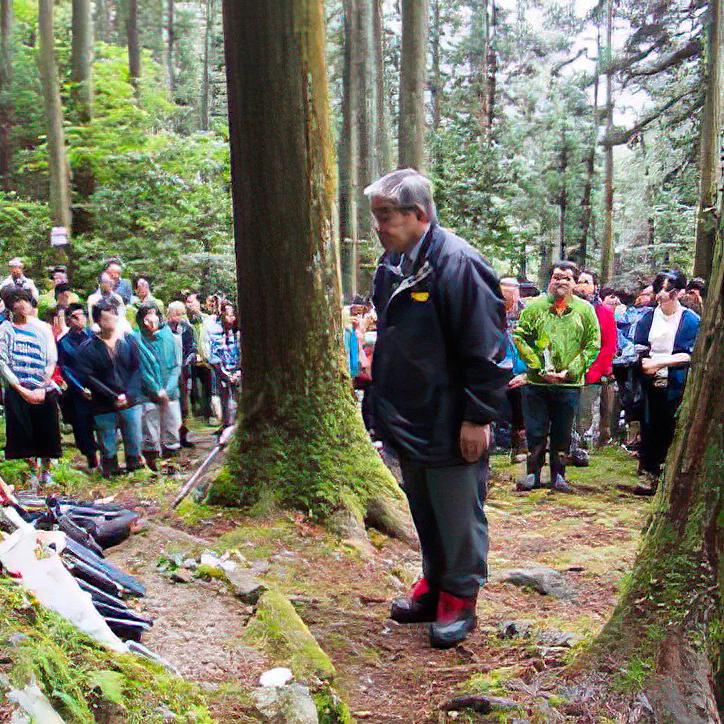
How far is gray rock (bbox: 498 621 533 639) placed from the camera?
407cm

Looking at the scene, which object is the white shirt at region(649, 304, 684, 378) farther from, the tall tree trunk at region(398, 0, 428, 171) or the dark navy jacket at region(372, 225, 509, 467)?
the tall tree trunk at region(398, 0, 428, 171)

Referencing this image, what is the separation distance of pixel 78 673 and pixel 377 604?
2.49 m

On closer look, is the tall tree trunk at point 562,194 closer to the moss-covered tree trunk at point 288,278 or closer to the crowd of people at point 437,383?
the moss-covered tree trunk at point 288,278

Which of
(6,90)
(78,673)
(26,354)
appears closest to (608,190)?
(6,90)

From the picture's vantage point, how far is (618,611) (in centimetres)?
317

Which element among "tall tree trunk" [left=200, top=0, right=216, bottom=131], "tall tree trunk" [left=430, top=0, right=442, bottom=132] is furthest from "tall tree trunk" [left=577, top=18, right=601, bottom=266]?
"tall tree trunk" [left=200, top=0, right=216, bottom=131]

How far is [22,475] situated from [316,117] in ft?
17.7

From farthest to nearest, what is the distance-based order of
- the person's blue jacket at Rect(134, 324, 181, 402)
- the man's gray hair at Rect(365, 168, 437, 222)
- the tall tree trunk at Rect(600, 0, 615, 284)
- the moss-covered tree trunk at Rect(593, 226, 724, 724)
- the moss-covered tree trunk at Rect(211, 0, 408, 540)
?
the tall tree trunk at Rect(600, 0, 615, 284)
the person's blue jacket at Rect(134, 324, 181, 402)
the moss-covered tree trunk at Rect(211, 0, 408, 540)
the man's gray hair at Rect(365, 168, 437, 222)
the moss-covered tree trunk at Rect(593, 226, 724, 724)

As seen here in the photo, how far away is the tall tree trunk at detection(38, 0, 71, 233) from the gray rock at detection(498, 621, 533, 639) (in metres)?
19.3

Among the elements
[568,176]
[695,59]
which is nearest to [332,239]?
[695,59]

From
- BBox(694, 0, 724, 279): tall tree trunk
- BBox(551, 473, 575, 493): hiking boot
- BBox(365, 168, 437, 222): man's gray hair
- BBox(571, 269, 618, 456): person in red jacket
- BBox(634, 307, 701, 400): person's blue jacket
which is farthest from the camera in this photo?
BBox(694, 0, 724, 279): tall tree trunk

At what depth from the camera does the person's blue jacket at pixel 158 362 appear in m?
9.91

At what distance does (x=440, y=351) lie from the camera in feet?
12.2

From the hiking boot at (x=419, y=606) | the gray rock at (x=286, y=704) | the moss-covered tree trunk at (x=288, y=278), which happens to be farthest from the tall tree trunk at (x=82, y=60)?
the gray rock at (x=286, y=704)
